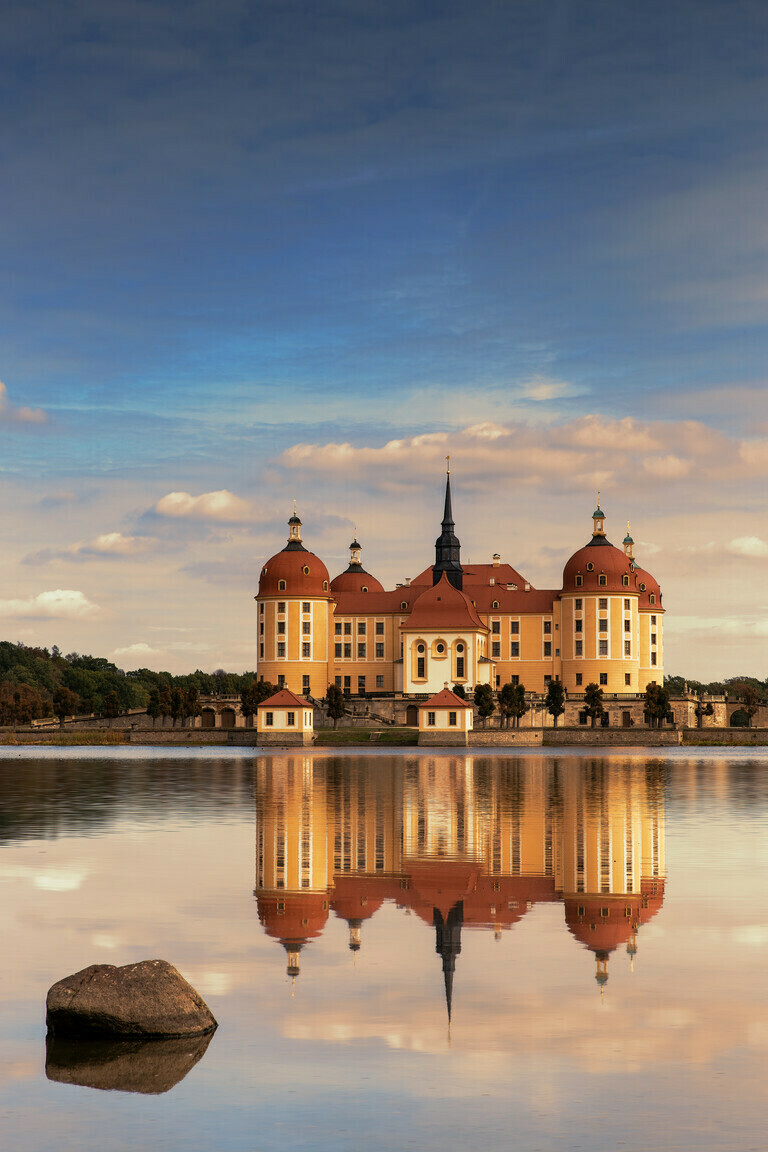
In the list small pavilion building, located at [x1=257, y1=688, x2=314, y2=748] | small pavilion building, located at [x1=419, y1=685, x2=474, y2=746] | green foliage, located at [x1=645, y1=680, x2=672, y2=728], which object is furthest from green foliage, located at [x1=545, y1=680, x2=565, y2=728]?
small pavilion building, located at [x1=257, y1=688, x2=314, y2=748]

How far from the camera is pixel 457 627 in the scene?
135875mm

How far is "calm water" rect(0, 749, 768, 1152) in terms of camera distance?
952cm

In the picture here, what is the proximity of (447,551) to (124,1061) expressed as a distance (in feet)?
468

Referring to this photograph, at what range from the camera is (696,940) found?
15.9 meters

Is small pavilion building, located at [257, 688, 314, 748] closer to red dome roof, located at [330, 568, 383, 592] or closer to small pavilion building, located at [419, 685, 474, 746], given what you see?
small pavilion building, located at [419, 685, 474, 746]

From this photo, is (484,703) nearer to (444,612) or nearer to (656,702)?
(444,612)

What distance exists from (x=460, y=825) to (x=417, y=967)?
17.1m

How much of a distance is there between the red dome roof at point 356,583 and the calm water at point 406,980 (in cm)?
12808

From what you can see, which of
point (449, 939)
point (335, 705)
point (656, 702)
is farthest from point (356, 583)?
point (449, 939)

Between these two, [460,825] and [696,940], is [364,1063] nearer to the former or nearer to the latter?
[696,940]

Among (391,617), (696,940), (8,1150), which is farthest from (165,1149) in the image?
(391,617)

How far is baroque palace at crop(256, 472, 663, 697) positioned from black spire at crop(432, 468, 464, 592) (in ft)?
0.51

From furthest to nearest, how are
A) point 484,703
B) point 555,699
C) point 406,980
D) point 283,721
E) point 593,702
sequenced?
1. point 593,702
2. point 555,699
3. point 484,703
4. point 283,721
5. point 406,980

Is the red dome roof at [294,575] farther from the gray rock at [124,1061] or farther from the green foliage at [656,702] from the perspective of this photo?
the gray rock at [124,1061]
